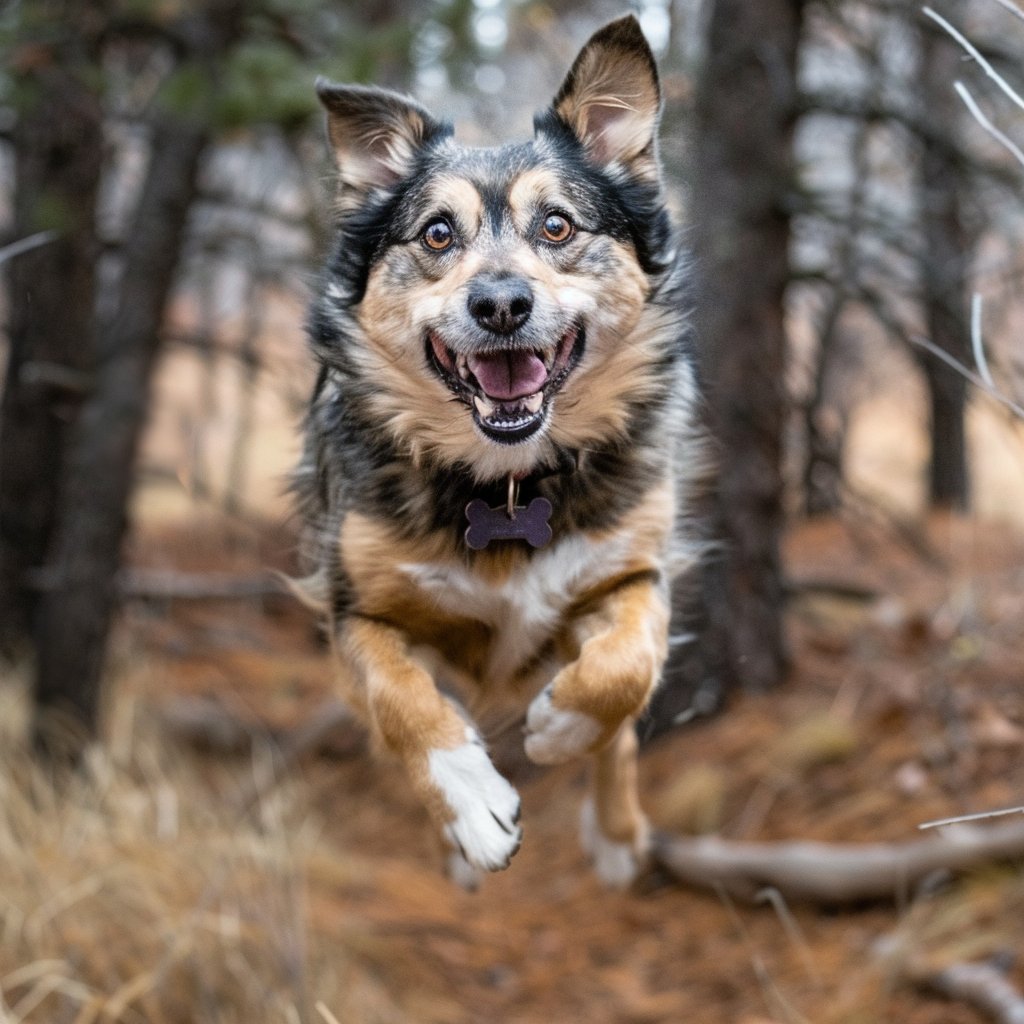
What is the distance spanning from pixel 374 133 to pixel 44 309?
12.8 feet

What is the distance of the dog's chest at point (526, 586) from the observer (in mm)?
3207

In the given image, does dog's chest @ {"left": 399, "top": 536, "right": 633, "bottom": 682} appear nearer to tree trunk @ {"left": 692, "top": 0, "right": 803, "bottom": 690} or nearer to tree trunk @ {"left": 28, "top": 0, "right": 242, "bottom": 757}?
tree trunk @ {"left": 692, "top": 0, "right": 803, "bottom": 690}

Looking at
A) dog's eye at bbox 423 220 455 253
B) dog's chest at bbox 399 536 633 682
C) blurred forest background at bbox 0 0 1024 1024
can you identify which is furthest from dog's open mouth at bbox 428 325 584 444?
blurred forest background at bbox 0 0 1024 1024

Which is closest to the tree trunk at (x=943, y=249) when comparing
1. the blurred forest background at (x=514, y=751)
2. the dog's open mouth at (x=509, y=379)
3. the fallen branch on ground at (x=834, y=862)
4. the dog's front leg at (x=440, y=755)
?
the blurred forest background at (x=514, y=751)

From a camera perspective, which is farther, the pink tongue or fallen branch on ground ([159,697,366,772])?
fallen branch on ground ([159,697,366,772])

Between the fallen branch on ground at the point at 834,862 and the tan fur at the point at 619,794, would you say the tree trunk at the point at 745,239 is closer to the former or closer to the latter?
the fallen branch on ground at the point at 834,862

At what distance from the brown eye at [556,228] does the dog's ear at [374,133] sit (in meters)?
0.43

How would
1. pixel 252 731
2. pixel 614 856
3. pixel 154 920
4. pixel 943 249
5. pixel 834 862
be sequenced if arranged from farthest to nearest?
pixel 252 731 < pixel 943 249 < pixel 834 862 < pixel 154 920 < pixel 614 856

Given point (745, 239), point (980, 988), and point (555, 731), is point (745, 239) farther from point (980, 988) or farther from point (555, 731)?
point (555, 731)

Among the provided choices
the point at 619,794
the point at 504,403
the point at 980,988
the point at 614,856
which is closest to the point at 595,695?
the point at 504,403

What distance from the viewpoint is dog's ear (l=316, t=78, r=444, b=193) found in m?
3.22

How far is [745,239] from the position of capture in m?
6.31

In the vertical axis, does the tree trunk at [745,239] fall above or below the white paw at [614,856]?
above

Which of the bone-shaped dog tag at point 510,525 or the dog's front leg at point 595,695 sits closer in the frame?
the dog's front leg at point 595,695
